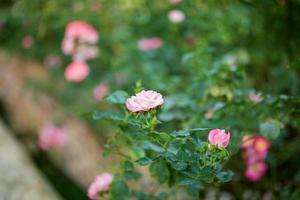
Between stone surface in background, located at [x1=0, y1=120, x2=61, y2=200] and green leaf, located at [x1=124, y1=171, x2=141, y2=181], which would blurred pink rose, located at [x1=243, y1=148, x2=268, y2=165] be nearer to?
green leaf, located at [x1=124, y1=171, x2=141, y2=181]

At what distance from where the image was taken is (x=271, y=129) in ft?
4.80

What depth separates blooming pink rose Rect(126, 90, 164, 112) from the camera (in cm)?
110

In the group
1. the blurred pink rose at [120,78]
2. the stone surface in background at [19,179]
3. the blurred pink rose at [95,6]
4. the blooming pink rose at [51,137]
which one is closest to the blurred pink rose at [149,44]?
the blurred pink rose at [120,78]

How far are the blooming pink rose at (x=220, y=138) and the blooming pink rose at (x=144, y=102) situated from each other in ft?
0.45

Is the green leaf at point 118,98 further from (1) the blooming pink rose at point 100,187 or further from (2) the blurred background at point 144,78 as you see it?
(1) the blooming pink rose at point 100,187

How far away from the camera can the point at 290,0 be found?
1.79 metres

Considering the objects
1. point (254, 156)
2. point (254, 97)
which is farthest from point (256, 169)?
point (254, 97)

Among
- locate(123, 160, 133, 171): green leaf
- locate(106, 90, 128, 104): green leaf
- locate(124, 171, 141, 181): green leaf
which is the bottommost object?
locate(124, 171, 141, 181): green leaf

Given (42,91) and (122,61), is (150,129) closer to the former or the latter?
(122,61)

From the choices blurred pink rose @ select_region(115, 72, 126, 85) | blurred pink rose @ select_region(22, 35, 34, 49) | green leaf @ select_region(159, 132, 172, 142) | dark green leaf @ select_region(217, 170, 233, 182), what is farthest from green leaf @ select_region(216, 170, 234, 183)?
blurred pink rose @ select_region(22, 35, 34, 49)

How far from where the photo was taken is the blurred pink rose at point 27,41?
331 cm

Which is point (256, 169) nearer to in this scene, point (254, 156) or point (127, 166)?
point (254, 156)

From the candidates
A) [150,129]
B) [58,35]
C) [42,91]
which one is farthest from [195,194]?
[58,35]

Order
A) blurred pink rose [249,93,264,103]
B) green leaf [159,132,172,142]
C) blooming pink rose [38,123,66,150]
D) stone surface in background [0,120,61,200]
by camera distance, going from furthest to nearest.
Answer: blooming pink rose [38,123,66,150]
stone surface in background [0,120,61,200]
blurred pink rose [249,93,264,103]
green leaf [159,132,172,142]
